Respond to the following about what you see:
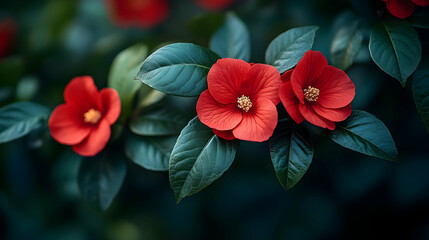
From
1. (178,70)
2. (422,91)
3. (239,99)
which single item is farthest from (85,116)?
(422,91)

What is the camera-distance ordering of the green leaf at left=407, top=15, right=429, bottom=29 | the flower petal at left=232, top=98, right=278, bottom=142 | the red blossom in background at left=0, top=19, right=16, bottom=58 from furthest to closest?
the red blossom in background at left=0, top=19, right=16, bottom=58, the green leaf at left=407, top=15, right=429, bottom=29, the flower petal at left=232, top=98, right=278, bottom=142

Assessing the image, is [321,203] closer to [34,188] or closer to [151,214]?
[151,214]

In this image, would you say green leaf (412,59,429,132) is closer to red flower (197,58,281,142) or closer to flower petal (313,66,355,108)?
flower petal (313,66,355,108)

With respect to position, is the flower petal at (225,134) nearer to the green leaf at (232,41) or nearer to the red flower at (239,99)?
the red flower at (239,99)

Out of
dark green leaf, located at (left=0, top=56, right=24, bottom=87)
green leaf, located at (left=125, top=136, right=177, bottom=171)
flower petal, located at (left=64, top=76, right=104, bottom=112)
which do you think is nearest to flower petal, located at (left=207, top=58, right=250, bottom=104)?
green leaf, located at (left=125, top=136, right=177, bottom=171)

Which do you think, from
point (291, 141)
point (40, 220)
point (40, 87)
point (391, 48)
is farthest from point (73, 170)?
point (391, 48)
